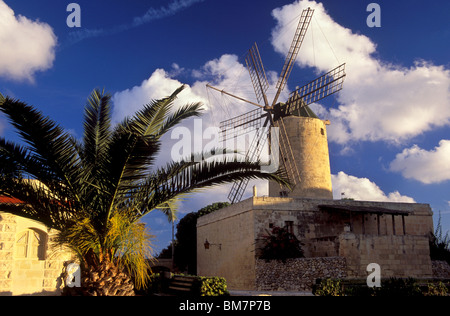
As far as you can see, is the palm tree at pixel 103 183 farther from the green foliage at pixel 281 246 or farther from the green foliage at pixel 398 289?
the green foliage at pixel 281 246

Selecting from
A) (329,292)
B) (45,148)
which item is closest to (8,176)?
(45,148)

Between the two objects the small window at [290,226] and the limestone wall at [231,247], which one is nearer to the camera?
the limestone wall at [231,247]

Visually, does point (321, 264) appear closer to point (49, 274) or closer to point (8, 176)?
point (49, 274)

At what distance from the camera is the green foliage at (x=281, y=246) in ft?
57.2

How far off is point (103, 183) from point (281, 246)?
11163 mm

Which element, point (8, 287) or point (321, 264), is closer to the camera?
point (8, 287)

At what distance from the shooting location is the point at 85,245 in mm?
7617

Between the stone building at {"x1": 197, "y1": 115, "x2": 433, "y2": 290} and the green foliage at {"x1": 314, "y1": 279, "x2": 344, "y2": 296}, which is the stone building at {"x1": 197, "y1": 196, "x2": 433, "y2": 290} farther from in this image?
the green foliage at {"x1": 314, "y1": 279, "x2": 344, "y2": 296}

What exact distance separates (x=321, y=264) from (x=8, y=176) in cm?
1195

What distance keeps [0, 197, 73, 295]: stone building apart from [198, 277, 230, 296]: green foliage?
3.87m

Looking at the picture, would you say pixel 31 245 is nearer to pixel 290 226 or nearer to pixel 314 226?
pixel 290 226

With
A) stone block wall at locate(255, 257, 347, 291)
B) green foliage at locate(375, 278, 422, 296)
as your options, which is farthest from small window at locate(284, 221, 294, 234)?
green foliage at locate(375, 278, 422, 296)

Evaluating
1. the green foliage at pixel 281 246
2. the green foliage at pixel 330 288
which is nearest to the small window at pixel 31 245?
the green foliage at pixel 330 288
